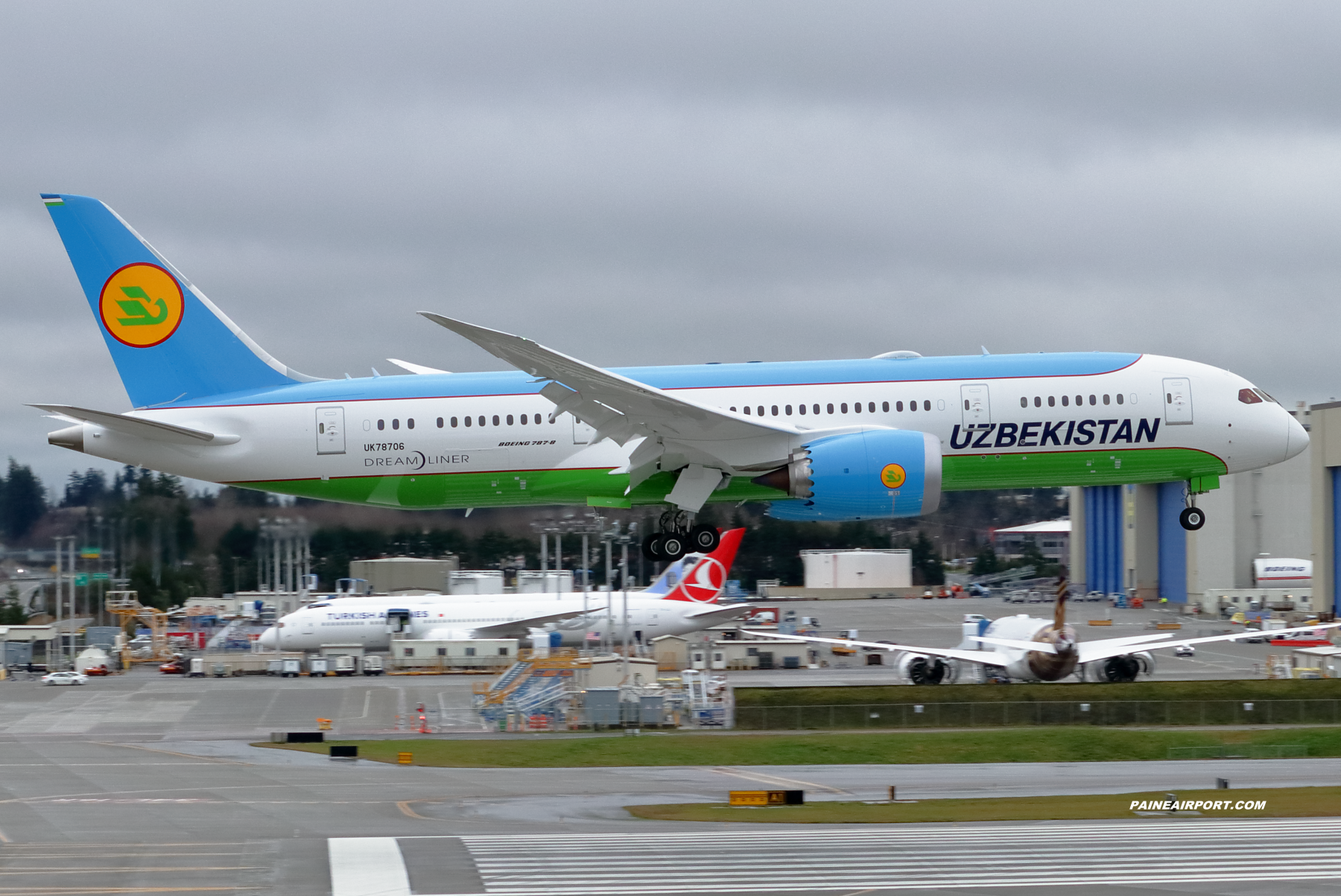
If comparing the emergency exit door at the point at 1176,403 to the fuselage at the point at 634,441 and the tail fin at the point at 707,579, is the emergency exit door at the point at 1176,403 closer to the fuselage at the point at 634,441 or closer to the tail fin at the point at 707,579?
the fuselage at the point at 634,441

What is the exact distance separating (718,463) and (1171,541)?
89857mm

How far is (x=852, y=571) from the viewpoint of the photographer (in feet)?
434

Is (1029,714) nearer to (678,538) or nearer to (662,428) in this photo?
(678,538)

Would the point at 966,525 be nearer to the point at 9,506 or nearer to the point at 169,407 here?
the point at 9,506

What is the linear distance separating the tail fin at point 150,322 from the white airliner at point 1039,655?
3206 cm

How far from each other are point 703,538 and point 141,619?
6080cm

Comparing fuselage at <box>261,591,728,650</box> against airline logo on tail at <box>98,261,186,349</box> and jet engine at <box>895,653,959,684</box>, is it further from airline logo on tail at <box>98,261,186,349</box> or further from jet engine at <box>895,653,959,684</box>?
airline logo on tail at <box>98,261,186,349</box>

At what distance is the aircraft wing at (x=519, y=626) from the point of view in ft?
263

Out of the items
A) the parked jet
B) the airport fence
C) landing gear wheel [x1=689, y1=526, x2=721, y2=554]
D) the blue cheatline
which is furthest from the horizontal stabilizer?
the blue cheatline

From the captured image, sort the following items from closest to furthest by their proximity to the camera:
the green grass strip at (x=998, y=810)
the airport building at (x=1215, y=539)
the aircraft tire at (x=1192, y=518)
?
the green grass strip at (x=998, y=810) → the aircraft tire at (x=1192, y=518) → the airport building at (x=1215, y=539)

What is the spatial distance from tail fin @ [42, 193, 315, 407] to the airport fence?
2269 cm

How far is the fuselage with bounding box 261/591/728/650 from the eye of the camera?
80.2 meters

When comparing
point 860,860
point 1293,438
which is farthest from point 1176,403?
point 860,860

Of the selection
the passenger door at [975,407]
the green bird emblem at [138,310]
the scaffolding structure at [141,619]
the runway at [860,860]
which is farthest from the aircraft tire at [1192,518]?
the scaffolding structure at [141,619]
